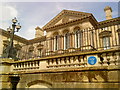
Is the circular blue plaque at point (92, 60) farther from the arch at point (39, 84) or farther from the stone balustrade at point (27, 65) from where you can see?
the stone balustrade at point (27, 65)

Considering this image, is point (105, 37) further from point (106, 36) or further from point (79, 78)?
point (79, 78)

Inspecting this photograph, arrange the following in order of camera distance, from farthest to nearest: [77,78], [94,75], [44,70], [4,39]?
[4,39]
[44,70]
[77,78]
[94,75]

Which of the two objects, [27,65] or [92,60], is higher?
[92,60]

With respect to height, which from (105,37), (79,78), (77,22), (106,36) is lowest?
(79,78)

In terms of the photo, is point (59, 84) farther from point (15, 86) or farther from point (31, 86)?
point (15, 86)

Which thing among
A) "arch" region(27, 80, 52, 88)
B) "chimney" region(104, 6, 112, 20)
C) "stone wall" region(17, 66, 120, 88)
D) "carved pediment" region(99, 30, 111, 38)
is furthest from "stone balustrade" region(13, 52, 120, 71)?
"chimney" region(104, 6, 112, 20)

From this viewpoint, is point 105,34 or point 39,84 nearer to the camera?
point 39,84

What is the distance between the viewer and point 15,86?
548 cm

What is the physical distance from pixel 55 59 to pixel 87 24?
13.8 meters

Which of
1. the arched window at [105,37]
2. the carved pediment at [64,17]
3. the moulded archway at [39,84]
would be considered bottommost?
the moulded archway at [39,84]

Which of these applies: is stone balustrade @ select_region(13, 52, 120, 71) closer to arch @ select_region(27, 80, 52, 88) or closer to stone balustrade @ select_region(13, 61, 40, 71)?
stone balustrade @ select_region(13, 61, 40, 71)

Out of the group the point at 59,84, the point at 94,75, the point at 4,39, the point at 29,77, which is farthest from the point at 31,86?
the point at 4,39

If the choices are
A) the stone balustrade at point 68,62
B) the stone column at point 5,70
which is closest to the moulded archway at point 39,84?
the stone balustrade at point 68,62

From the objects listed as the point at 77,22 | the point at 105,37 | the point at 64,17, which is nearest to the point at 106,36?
the point at 105,37
